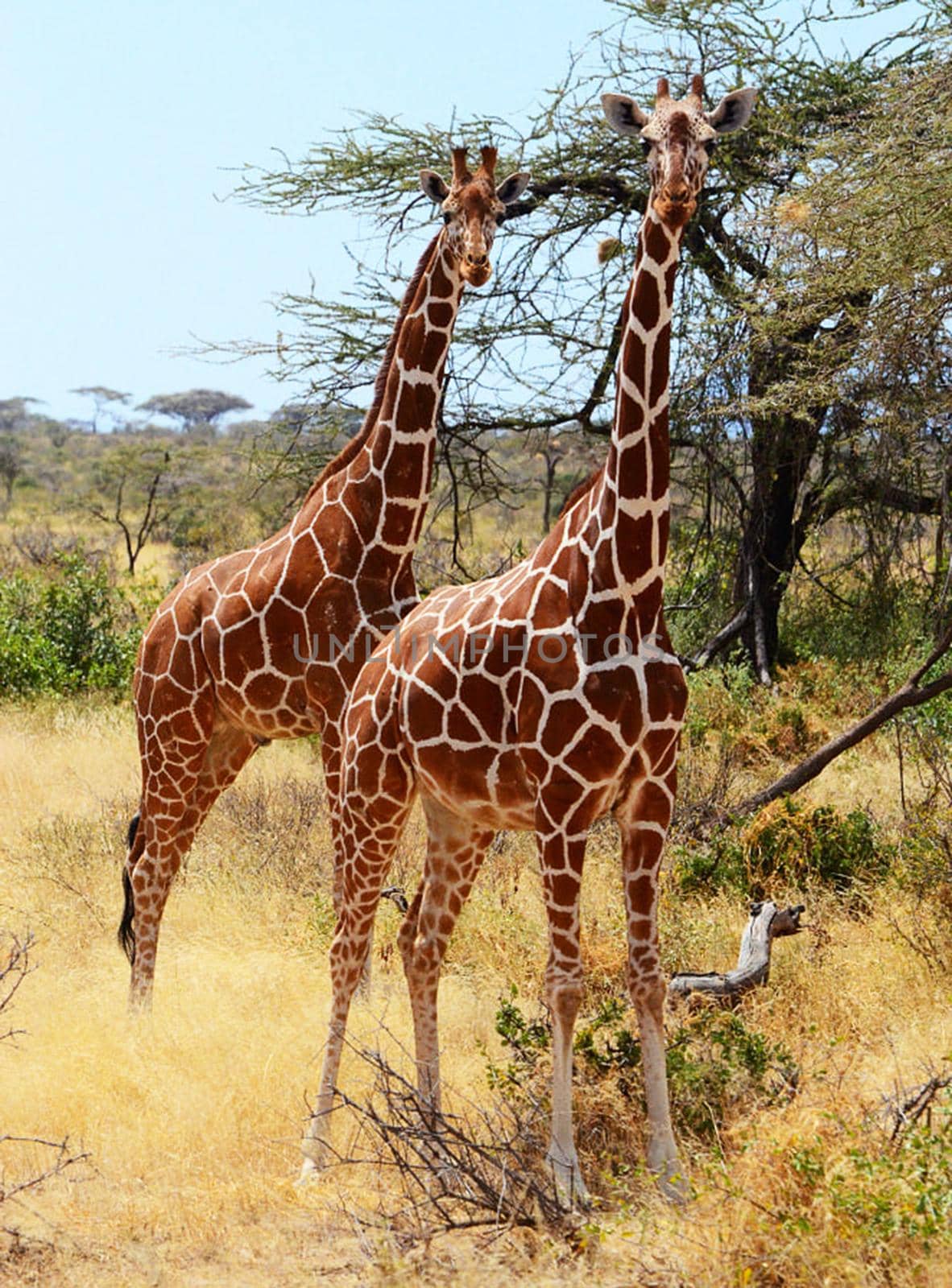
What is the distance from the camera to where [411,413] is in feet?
21.3

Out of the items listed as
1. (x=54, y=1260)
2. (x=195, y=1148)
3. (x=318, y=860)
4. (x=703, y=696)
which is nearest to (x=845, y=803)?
(x=703, y=696)

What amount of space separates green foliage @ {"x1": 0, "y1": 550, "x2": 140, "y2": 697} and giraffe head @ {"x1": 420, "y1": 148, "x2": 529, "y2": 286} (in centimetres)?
829

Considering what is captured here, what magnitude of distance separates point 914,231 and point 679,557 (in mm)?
5950

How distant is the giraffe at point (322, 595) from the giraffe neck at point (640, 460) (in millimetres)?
1448

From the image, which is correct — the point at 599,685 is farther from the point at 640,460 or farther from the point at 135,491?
the point at 135,491

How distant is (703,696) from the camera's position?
11.5 m

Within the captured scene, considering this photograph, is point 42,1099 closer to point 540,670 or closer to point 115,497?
point 540,670

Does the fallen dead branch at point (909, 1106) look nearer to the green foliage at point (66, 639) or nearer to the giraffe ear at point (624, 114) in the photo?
the giraffe ear at point (624, 114)

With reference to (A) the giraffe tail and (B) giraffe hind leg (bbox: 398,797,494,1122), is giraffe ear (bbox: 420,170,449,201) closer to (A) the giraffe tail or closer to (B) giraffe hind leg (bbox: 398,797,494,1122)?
(B) giraffe hind leg (bbox: 398,797,494,1122)

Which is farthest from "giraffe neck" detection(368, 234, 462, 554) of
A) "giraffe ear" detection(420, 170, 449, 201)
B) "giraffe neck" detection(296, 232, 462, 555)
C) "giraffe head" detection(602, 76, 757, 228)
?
"giraffe head" detection(602, 76, 757, 228)

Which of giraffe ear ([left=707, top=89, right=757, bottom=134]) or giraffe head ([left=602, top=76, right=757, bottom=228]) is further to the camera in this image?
giraffe ear ([left=707, top=89, right=757, bottom=134])

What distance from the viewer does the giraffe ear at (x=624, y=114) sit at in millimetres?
4855

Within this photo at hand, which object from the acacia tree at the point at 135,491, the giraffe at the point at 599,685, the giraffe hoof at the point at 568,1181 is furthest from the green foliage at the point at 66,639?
the acacia tree at the point at 135,491

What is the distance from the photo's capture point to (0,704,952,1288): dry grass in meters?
4.29
